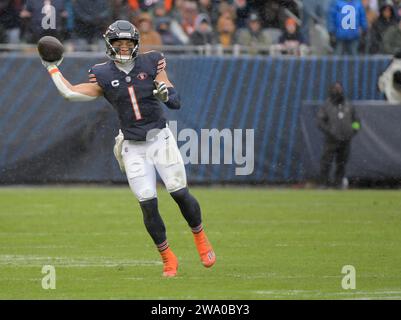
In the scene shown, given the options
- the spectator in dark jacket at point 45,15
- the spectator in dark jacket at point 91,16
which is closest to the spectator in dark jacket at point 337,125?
the spectator in dark jacket at point 91,16

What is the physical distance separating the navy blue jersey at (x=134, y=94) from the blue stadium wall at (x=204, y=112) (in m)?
7.83

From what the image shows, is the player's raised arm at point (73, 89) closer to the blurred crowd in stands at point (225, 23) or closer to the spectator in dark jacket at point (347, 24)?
the blurred crowd in stands at point (225, 23)

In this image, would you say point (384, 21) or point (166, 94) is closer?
point (166, 94)

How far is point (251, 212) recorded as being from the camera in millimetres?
13719

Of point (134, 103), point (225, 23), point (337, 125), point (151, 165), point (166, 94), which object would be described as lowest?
point (337, 125)

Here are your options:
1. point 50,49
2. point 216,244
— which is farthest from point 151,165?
point 216,244

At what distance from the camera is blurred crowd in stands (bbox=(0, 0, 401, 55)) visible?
612 inches

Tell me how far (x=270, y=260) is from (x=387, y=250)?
125 cm

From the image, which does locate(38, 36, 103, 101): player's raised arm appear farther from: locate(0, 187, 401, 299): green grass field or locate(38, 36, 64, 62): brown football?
locate(0, 187, 401, 299): green grass field

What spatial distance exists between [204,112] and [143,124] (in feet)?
26.7

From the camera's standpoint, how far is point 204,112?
16.8m

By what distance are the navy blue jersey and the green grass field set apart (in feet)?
A: 3.64

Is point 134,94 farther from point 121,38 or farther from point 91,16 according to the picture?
point 91,16
